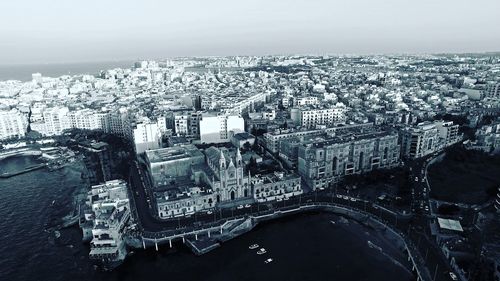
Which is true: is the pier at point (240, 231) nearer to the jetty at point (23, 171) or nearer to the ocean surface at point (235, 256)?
the ocean surface at point (235, 256)

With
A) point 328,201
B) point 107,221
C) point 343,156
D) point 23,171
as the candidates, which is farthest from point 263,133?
point 23,171

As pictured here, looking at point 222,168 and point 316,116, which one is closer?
point 222,168

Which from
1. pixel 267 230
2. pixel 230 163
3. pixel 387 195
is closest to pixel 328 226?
pixel 267 230

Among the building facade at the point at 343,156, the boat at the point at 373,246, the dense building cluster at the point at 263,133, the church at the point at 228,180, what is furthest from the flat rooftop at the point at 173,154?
the boat at the point at 373,246

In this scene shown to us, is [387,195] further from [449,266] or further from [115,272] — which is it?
[115,272]

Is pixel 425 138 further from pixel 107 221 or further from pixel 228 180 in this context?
pixel 107 221

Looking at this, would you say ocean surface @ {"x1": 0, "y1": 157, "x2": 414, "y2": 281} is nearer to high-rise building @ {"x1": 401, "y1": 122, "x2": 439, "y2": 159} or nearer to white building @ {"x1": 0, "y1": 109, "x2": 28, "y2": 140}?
high-rise building @ {"x1": 401, "y1": 122, "x2": 439, "y2": 159}

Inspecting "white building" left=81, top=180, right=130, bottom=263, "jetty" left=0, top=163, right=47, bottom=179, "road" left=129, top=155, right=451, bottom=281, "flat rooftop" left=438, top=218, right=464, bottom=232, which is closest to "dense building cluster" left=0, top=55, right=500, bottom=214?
"road" left=129, top=155, right=451, bottom=281
